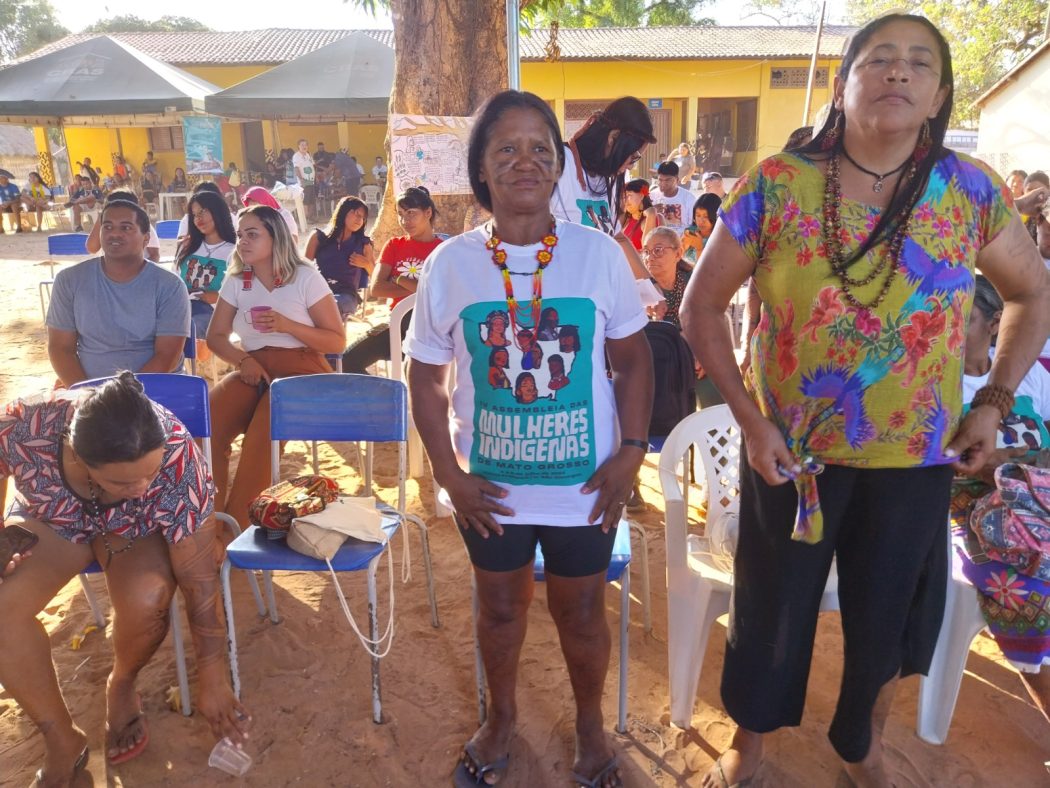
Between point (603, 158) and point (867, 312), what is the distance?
2171 mm

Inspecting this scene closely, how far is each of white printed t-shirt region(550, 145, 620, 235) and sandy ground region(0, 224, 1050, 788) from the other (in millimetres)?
1707

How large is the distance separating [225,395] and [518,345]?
2.41 m

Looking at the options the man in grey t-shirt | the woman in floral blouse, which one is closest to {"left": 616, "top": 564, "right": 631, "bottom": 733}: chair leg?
the woman in floral blouse

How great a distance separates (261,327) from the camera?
3826 mm

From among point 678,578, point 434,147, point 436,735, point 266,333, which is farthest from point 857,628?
point 434,147

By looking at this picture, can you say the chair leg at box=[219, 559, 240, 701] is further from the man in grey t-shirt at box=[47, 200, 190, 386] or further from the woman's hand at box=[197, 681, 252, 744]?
the man in grey t-shirt at box=[47, 200, 190, 386]

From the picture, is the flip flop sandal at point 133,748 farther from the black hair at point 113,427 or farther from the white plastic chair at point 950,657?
the white plastic chair at point 950,657

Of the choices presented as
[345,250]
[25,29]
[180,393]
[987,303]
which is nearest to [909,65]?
[987,303]

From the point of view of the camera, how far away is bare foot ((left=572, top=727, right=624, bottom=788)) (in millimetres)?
2268

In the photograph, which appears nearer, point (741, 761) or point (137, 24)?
point (741, 761)

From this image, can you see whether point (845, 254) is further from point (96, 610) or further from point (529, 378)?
point (96, 610)

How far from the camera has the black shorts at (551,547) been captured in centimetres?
202

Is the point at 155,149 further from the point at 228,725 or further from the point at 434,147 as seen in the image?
the point at 228,725

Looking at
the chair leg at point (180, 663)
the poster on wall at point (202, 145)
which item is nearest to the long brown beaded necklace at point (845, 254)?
the chair leg at point (180, 663)
